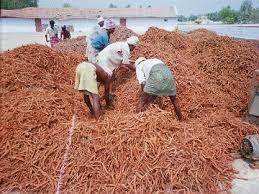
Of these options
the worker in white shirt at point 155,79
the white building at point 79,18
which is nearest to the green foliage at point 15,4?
the white building at point 79,18

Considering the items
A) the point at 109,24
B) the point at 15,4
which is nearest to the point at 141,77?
the point at 109,24

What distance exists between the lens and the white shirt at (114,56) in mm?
5672

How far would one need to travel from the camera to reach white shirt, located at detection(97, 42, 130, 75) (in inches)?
223

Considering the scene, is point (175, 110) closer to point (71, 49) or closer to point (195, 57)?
point (195, 57)

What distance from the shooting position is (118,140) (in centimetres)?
445

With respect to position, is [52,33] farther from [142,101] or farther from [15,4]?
[15,4]

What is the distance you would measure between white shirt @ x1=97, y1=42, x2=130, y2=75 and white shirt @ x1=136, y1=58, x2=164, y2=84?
0.33 m

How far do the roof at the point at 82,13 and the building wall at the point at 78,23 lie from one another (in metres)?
0.50

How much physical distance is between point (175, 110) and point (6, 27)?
3266 centimetres

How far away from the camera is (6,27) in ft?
113

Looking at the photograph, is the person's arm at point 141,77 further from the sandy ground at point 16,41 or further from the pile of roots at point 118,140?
the sandy ground at point 16,41

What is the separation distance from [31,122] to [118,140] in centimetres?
140

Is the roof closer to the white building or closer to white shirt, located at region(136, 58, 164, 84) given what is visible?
the white building

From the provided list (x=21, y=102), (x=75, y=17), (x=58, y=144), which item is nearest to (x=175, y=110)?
(x=58, y=144)
